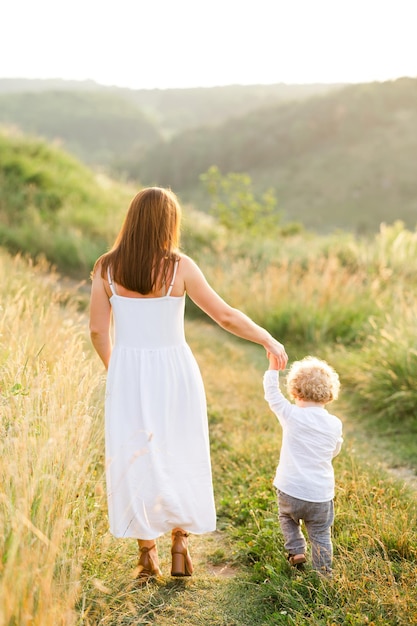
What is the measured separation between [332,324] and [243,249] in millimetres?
4244

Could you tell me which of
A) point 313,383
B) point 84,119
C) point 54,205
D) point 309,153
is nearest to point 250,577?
point 313,383

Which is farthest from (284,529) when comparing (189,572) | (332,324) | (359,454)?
(332,324)

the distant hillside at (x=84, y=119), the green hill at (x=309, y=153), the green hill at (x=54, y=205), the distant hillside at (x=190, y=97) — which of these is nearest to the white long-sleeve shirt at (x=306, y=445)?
the green hill at (x=54, y=205)

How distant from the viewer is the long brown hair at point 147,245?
10.7ft

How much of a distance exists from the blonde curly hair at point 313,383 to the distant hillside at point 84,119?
9055 centimetres

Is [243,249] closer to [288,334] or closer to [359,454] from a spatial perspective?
[288,334]

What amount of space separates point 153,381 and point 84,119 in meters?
102

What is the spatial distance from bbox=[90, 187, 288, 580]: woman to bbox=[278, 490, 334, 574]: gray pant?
0.40m

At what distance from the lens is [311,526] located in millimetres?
3371

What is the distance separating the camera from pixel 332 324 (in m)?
9.41

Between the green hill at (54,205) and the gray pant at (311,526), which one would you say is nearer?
the gray pant at (311,526)

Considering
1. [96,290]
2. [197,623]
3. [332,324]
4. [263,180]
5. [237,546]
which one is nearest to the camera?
[197,623]

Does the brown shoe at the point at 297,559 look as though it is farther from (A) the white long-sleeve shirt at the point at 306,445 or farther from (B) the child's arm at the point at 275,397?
(B) the child's arm at the point at 275,397

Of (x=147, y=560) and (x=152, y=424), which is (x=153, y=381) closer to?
(x=152, y=424)
